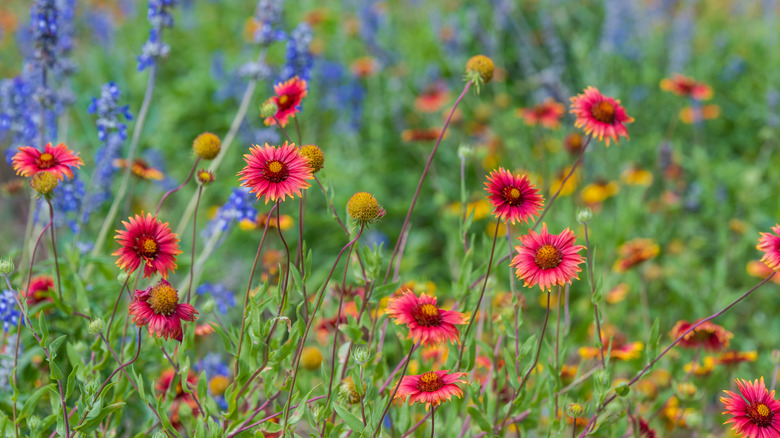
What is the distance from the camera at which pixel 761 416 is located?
1.62m

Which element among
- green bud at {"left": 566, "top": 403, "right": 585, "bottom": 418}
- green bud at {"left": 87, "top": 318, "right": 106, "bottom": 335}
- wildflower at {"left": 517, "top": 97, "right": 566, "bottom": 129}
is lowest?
green bud at {"left": 566, "top": 403, "right": 585, "bottom": 418}

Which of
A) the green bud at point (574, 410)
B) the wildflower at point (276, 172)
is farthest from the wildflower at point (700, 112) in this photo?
the wildflower at point (276, 172)

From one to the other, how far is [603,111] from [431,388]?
106cm

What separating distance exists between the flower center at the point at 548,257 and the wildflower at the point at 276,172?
636 millimetres

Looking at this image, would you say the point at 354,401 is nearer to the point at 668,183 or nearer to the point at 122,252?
the point at 122,252

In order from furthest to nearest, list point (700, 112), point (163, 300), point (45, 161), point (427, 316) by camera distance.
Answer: point (700, 112) → point (45, 161) → point (427, 316) → point (163, 300)

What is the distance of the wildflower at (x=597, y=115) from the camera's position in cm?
200

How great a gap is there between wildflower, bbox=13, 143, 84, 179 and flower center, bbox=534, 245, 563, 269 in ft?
4.31

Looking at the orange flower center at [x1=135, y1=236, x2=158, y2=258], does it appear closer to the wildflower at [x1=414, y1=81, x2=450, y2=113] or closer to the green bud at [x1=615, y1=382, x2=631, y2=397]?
the green bud at [x1=615, y1=382, x2=631, y2=397]

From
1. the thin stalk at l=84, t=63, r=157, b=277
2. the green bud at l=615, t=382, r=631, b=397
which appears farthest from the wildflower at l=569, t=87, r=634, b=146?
the thin stalk at l=84, t=63, r=157, b=277

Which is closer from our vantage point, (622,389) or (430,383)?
(430,383)

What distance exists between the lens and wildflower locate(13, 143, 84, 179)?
1.78 m

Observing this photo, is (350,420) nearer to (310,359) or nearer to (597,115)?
(310,359)

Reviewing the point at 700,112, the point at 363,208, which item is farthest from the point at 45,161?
the point at 700,112
